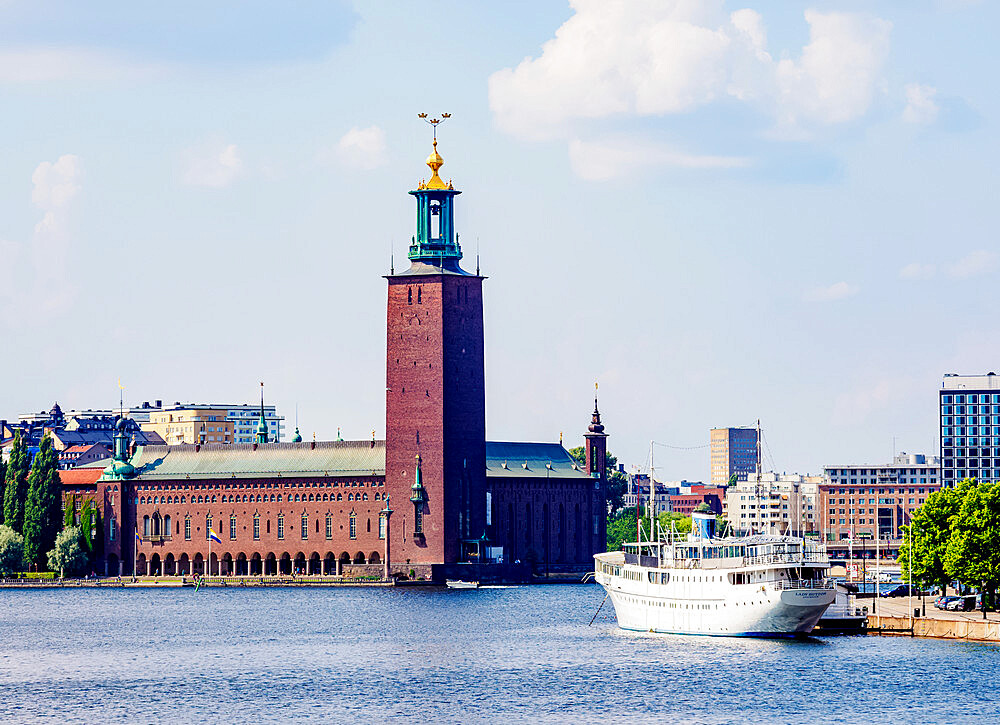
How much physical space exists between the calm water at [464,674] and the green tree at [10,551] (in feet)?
183

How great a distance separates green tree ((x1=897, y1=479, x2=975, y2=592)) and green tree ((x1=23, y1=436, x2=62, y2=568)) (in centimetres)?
9141

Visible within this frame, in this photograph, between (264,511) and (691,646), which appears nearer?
(691,646)

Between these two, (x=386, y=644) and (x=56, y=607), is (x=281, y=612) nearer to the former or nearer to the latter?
(x=56, y=607)

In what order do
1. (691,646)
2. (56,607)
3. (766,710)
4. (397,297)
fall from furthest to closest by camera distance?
(397,297)
(56,607)
(691,646)
(766,710)

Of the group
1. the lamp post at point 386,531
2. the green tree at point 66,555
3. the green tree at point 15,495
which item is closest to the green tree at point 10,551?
the green tree at point 15,495

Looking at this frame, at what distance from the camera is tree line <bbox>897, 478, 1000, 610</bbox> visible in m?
101

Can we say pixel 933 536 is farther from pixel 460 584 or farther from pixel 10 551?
pixel 10 551

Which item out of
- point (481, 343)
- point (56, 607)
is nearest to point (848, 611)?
point (56, 607)

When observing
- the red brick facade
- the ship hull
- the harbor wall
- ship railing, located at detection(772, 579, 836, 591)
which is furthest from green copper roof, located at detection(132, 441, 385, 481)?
ship railing, located at detection(772, 579, 836, 591)

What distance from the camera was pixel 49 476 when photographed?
183 meters

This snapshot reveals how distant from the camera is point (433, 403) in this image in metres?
173

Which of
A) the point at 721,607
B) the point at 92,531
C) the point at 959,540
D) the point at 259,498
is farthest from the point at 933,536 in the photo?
the point at 92,531

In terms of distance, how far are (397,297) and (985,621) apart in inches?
3336

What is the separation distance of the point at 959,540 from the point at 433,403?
249ft
